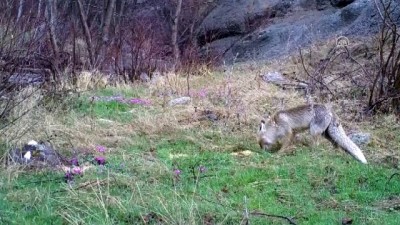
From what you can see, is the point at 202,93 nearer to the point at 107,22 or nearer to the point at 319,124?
the point at 319,124

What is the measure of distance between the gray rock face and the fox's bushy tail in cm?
1002

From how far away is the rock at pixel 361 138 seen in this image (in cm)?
839

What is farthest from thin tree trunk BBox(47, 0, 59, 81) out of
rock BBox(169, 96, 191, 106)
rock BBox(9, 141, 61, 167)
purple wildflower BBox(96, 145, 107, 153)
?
rock BBox(9, 141, 61, 167)

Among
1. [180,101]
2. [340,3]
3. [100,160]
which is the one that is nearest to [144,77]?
[180,101]

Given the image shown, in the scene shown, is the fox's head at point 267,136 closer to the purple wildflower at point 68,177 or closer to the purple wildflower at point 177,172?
the purple wildflower at point 177,172

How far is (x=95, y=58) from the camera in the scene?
1586 centimetres

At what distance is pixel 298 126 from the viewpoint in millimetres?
8297

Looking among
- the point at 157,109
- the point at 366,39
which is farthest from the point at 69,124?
the point at 366,39

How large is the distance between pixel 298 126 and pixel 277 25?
15.9 meters

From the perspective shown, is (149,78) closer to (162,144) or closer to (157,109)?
(157,109)

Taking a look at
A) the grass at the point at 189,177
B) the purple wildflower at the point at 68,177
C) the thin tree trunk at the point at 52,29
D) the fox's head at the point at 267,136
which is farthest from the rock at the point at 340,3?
the purple wildflower at the point at 68,177

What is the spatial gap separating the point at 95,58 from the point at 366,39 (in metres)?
7.31

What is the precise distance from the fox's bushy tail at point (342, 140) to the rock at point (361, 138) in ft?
1.50

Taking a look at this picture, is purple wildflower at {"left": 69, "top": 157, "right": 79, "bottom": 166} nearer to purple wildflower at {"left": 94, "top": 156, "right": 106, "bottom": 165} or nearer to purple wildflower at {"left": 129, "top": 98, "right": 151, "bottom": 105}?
purple wildflower at {"left": 94, "top": 156, "right": 106, "bottom": 165}
